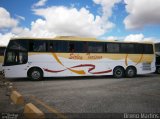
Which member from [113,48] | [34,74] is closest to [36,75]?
[34,74]

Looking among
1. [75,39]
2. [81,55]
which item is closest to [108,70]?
[81,55]

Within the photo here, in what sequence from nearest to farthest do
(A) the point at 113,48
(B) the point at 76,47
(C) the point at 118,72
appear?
(B) the point at 76,47
(A) the point at 113,48
(C) the point at 118,72

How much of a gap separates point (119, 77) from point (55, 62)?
5.79m

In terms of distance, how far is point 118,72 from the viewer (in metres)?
18.0

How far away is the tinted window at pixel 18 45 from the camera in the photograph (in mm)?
15234

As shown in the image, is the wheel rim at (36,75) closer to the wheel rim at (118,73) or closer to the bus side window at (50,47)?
the bus side window at (50,47)

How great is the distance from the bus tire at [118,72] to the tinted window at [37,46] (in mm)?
6244

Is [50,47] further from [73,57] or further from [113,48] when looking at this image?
[113,48]

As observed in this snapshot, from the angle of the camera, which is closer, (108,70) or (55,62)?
(55,62)

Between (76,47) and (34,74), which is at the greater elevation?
(76,47)

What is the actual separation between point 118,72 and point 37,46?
23.5 feet

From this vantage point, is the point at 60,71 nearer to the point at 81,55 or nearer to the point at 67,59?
the point at 67,59

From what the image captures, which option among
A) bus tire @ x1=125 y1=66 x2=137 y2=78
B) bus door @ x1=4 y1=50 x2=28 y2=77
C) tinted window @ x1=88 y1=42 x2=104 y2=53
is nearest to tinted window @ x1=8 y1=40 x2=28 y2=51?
bus door @ x1=4 y1=50 x2=28 y2=77

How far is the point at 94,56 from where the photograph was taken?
1712cm
